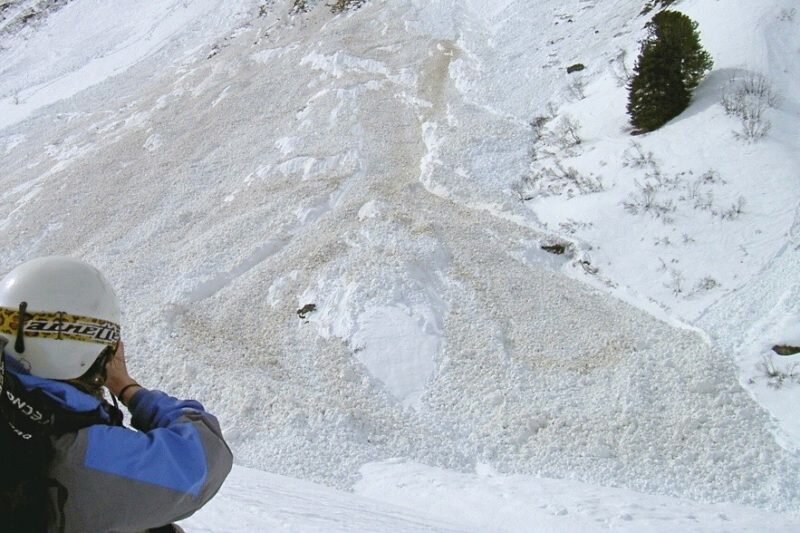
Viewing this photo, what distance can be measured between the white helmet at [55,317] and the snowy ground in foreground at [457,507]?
332 cm

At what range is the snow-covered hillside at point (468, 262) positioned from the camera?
27.2ft

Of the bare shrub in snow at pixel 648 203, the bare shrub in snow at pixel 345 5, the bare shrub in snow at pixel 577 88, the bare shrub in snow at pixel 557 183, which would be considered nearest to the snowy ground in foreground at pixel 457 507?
the bare shrub in snow at pixel 648 203

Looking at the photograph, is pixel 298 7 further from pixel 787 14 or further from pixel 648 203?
pixel 648 203

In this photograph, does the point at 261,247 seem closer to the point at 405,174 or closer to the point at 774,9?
the point at 405,174

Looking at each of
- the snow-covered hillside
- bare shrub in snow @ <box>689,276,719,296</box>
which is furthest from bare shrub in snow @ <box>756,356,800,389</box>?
bare shrub in snow @ <box>689,276,719,296</box>

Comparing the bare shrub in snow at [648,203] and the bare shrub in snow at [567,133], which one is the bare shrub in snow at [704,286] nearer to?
the bare shrub in snow at [648,203]

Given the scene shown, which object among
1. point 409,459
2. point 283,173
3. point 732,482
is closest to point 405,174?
point 283,173

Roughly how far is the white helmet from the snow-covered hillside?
3116mm

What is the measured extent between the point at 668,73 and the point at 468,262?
5.65m

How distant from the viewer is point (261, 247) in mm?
13203

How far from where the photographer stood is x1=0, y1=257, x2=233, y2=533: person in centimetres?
204

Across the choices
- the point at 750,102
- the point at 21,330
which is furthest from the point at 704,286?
the point at 21,330

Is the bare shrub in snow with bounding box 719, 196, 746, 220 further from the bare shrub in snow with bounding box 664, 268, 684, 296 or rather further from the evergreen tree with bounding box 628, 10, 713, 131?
the evergreen tree with bounding box 628, 10, 713, 131

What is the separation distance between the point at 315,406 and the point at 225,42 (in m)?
18.6
